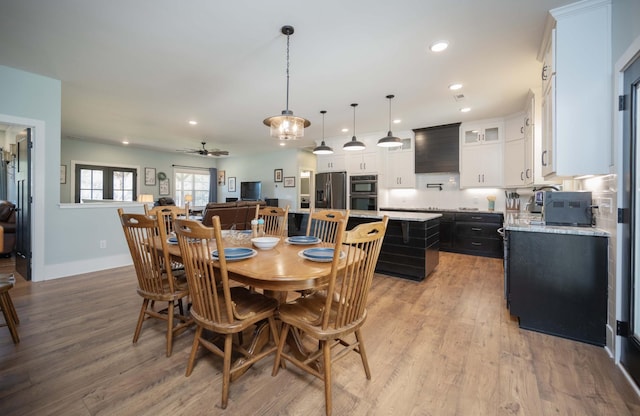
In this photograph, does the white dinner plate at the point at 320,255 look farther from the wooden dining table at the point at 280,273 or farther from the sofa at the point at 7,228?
the sofa at the point at 7,228

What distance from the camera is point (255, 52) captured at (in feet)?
9.12

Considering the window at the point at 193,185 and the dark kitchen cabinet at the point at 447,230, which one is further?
the window at the point at 193,185

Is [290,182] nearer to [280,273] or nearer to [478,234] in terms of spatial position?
[478,234]

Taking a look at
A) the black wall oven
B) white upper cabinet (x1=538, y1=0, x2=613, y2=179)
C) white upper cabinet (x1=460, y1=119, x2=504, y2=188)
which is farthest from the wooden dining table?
white upper cabinet (x1=460, y1=119, x2=504, y2=188)

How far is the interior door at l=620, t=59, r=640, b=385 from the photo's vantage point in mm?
1652

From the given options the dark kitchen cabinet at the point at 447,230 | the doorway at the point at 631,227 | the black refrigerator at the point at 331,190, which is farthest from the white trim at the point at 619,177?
the black refrigerator at the point at 331,190

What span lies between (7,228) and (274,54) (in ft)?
17.8

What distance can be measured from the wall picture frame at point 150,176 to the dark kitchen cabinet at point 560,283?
31.5 feet

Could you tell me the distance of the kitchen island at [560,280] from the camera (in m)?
2.03

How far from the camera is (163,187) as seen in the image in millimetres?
9031

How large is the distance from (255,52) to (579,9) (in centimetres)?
271

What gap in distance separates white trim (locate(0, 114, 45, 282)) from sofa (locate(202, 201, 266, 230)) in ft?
6.38

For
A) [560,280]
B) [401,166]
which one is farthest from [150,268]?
[401,166]

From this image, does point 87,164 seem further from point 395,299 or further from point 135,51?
point 395,299
